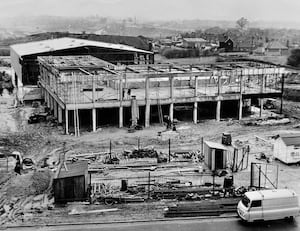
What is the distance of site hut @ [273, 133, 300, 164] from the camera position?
19.7 meters

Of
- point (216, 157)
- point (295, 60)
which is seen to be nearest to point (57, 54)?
point (216, 157)

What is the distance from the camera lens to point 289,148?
64.5 ft

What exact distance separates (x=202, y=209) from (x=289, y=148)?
654 cm

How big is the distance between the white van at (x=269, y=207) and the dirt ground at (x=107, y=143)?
2.69m

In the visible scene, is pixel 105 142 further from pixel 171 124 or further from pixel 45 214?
pixel 45 214

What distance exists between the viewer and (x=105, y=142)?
23578 mm

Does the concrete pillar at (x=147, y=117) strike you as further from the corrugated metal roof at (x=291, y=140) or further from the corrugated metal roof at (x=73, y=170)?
the corrugated metal roof at (x=73, y=170)

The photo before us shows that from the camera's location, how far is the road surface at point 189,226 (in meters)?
13.7

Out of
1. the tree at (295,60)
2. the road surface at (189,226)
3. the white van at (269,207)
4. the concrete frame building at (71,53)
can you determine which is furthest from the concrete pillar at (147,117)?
the tree at (295,60)

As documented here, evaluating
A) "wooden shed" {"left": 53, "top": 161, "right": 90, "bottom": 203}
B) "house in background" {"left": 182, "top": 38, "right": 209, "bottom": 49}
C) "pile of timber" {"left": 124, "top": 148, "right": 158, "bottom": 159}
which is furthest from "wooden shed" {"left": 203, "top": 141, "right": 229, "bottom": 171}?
"house in background" {"left": 182, "top": 38, "right": 209, "bottom": 49}

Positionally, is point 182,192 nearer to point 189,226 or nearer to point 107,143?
point 189,226

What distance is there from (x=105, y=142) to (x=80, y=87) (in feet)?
25.9

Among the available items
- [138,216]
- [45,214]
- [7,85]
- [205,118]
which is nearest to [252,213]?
[138,216]

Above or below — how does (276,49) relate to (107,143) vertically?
above
